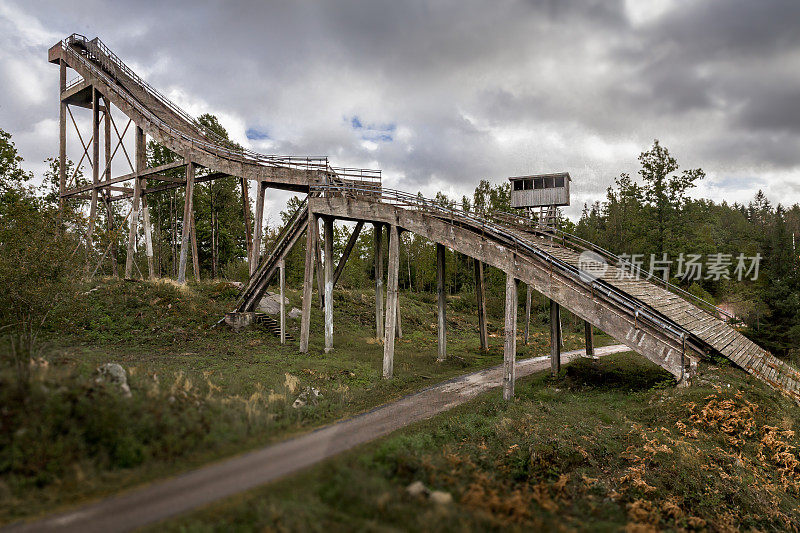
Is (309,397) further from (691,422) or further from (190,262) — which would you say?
(190,262)

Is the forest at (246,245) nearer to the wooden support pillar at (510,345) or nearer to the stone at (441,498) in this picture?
the wooden support pillar at (510,345)

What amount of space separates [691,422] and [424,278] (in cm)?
4753

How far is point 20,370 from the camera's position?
18.0 feet

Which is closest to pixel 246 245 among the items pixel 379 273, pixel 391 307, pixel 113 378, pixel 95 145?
pixel 95 145

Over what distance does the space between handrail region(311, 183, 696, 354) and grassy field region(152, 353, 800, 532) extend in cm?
273

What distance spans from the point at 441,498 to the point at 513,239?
14115 mm

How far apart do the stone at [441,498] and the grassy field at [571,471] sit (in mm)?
138

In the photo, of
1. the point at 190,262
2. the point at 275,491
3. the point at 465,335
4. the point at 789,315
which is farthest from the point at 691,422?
the point at 190,262

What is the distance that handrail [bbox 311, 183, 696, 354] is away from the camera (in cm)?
1664

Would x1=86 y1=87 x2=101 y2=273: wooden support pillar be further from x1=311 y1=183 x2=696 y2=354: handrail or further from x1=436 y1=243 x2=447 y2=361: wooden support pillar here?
x1=436 y1=243 x2=447 y2=361: wooden support pillar

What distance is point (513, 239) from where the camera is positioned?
18.7 meters

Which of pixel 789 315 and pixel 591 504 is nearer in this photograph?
pixel 591 504

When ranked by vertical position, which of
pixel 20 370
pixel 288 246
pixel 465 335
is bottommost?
pixel 465 335

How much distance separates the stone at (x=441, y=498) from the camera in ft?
20.9
